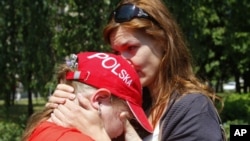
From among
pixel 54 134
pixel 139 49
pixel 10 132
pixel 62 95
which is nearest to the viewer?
pixel 54 134

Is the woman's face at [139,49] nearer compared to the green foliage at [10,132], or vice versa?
the woman's face at [139,49]

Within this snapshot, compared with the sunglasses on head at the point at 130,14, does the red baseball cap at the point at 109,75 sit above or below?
below

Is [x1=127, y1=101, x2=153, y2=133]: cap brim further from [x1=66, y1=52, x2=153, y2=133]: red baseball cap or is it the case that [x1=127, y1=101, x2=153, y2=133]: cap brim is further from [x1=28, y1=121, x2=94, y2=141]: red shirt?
[x1=28, y1=121, x2=94, y2=141]: red shirt

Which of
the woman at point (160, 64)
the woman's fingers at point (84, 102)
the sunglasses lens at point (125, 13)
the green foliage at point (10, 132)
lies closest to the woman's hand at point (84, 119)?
the woman's fingers at point (84, 102)

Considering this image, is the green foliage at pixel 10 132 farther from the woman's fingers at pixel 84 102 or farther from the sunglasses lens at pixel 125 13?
the woman's fingers at pixel 84 102

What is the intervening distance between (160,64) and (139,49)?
0.10m

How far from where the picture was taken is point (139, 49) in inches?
78.5

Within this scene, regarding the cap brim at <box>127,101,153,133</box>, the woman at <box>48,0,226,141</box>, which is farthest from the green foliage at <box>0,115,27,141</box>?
the cap brim at <box>127,101,153,133</box>

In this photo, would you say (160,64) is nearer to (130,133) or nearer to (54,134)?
(130,133)

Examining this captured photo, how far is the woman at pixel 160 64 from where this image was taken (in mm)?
1878

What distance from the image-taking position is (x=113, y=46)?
79.7 inches

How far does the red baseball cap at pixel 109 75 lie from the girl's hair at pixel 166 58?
12.2 inches

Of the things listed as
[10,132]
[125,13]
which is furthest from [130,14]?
[10,132]

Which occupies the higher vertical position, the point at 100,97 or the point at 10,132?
the point at 100,97
